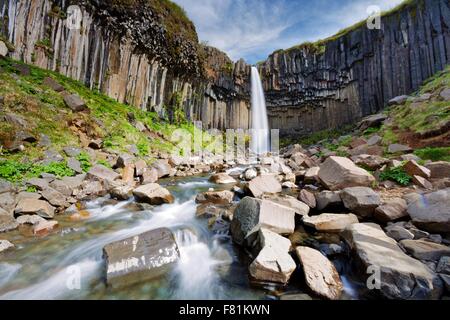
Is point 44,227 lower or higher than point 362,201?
lower

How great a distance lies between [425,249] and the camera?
3281 mm

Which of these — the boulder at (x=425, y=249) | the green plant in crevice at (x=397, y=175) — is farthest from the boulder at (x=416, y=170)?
the boulder at (x=425, y=249)

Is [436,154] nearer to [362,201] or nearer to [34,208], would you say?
[362,201]

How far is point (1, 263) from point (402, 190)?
9.13 m

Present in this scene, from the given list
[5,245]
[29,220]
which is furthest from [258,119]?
[5,245]

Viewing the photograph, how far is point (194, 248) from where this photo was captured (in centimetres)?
452

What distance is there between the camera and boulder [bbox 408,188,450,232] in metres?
3.79

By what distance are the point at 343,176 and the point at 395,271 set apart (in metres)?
4.14

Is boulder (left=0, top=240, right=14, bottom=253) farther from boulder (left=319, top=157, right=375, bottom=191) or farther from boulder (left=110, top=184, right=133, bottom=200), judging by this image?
boulder (left=319, top=157, right=375, bottom=191)

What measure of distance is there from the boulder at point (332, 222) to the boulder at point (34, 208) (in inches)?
250

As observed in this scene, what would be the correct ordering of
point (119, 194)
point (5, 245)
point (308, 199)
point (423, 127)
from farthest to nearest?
point (423, 127) < point (119, 194) < point (308, 199) < point (5, 245)

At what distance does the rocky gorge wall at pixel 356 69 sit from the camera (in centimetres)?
2091

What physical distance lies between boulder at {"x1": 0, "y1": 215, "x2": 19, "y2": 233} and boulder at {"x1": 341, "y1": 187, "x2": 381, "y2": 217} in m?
7.67

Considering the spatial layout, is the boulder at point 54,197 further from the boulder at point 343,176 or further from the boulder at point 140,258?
the boulder at point 343,176
